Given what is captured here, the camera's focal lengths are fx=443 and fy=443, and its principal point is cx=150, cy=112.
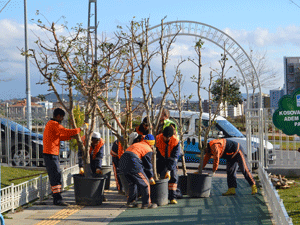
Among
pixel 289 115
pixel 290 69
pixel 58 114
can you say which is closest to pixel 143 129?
pixel 58 114

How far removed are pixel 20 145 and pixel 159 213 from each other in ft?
24.0

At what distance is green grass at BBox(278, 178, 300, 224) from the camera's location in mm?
7210

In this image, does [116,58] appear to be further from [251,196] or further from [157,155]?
[251,196]

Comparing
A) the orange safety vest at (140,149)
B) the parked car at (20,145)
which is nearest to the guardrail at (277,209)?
the orange safety vest at (140,149)

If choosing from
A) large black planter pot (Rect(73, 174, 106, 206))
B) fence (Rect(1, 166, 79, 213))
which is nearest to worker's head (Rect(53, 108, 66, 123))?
large black planter pot (Rect(73, 174, 106, 206))

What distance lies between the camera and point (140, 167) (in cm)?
785

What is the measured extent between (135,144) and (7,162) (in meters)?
6.51

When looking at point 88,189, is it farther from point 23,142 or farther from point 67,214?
point 23,142

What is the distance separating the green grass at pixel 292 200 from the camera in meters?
7.21

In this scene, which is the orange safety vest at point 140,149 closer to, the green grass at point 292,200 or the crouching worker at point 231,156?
the crouching worker at point 231,156

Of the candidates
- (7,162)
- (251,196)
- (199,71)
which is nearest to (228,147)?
(251,196)

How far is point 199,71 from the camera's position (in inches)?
356

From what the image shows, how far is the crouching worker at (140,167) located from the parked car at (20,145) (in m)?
4.87

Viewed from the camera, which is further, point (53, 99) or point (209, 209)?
point (53, 99)
